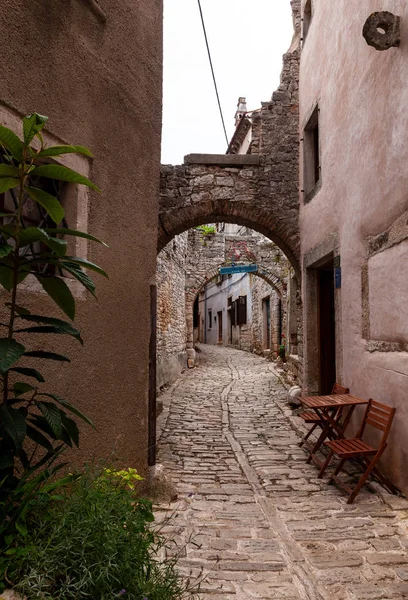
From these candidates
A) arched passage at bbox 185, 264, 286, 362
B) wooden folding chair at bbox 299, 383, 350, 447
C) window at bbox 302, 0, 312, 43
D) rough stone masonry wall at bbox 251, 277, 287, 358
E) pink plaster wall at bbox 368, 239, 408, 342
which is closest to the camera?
pink plaster wall at bbox 368, 239, 408, 342

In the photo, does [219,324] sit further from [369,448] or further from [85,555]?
[85,555]

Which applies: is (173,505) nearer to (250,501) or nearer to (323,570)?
(250,501)

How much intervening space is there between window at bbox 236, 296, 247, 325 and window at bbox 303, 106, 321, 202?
13112 mm

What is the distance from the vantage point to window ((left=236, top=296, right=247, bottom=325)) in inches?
779

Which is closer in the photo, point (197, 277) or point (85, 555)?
point (85, 555)

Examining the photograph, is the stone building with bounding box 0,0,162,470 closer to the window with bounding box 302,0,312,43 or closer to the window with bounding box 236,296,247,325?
the window with bounding box 302,0,312,43

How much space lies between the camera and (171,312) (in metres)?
11.0

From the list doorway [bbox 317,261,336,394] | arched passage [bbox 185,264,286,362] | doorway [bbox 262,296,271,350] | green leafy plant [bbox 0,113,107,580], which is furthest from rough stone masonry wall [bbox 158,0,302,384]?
doorway [bbox 262,296,271,350]

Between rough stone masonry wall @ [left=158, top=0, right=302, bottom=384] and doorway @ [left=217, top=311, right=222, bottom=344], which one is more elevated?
rough stone masonry wall @ [left=158, top=0, right=302, bottom=384]

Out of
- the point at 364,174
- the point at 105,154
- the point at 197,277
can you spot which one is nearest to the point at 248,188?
the point at 364,174

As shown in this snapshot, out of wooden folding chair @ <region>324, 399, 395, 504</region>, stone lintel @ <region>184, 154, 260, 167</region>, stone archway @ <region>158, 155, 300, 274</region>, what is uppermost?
stone lintel @ <region>184, 154, 260, 167</region>

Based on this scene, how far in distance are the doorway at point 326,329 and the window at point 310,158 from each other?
128cm

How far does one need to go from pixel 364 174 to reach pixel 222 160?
11.3 feet

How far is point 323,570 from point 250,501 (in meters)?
1.10
